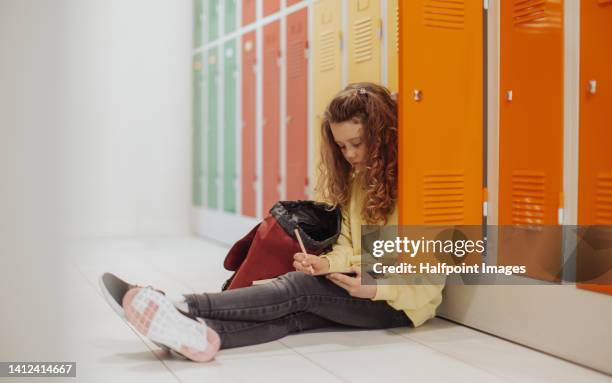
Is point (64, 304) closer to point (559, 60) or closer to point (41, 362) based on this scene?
point (41, 362)

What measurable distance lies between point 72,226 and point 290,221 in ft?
12.2

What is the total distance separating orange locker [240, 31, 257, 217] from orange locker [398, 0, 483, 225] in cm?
242

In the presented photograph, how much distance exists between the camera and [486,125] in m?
2.55

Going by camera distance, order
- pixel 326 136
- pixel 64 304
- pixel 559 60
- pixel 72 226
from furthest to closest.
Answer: pixel 72 226 → pixel 64 304 → pixel 326 136 → pixel 559 60

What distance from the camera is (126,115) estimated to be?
6.00 metres

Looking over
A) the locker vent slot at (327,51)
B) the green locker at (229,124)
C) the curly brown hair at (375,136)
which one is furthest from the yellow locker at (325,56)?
the green locker at (229,124)

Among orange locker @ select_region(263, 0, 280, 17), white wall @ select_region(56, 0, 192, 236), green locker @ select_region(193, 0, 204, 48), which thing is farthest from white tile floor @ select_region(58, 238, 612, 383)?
green locker @ select_region(193, 0, 204, 48)

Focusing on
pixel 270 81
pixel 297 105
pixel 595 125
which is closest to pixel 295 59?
pixel 297 105

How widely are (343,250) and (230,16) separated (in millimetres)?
3233

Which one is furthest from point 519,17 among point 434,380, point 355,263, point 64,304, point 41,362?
point 64,304

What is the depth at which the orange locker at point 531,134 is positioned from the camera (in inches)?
88.6

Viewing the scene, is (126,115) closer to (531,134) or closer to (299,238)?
(299,238)

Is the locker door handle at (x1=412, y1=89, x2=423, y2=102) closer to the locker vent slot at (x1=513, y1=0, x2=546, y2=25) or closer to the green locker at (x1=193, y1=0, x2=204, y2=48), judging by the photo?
the locker vent slot at (x1=513, y1=0, x2=546, y2=25)

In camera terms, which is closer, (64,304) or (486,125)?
(486,125)
